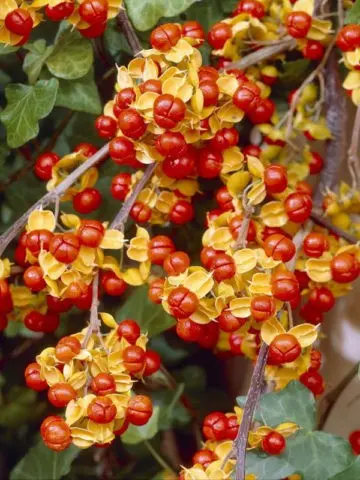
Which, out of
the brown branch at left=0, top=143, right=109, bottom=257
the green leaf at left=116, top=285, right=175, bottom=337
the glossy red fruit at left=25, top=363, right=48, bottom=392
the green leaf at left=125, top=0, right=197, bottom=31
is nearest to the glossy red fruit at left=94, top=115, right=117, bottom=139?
the brown branch at left=0, top=143, right=109, bottom=257

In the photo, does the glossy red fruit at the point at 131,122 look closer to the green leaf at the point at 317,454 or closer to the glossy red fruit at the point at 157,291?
the glossy red fruit at the point at 157,291

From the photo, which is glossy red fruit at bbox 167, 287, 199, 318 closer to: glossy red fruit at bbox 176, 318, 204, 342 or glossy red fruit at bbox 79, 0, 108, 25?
glossy red fruit at bbox 176, 318, 204, 342

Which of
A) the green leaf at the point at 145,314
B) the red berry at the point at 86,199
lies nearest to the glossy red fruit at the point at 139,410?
the red berry at the point at 86,199

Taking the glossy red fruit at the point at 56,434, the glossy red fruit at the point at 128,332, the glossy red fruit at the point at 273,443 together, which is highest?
the glossy red fruit at the point at 128,332

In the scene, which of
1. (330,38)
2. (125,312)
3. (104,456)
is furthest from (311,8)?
(104,456)

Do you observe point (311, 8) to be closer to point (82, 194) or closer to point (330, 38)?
point (330, 38)

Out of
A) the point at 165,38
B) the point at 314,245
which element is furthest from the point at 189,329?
the point at 165,38
